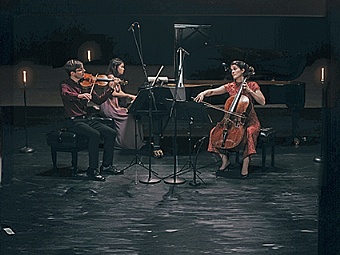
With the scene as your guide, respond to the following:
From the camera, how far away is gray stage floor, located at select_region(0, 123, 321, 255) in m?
4.79

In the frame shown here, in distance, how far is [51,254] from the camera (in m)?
4.62

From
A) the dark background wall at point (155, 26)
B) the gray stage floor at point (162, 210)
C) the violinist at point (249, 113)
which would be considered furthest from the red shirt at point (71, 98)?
the dark background wall at point (155, 26)

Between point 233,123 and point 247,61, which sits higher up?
point 247,61

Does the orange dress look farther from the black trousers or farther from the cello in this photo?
the black trousers

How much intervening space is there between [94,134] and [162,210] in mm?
1231

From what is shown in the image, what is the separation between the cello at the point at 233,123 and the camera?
20.7 feet

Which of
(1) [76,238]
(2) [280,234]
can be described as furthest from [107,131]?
(2) [280,234]

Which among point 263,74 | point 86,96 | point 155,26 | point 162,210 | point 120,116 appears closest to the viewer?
point 162,210

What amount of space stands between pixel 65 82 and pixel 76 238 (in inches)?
75.4

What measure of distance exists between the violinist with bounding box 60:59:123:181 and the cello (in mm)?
1020

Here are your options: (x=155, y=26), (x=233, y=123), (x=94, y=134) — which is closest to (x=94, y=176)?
(x=94, y=134)

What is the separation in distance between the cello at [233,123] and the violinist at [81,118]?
3.35 ft

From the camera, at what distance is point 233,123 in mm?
6309

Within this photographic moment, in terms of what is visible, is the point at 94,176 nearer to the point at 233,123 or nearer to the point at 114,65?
the point at 114,65
